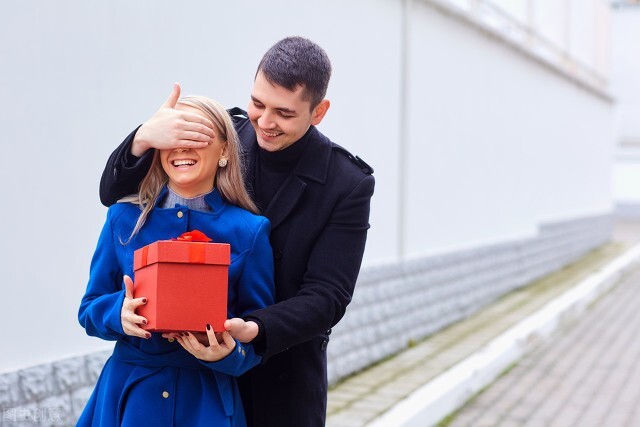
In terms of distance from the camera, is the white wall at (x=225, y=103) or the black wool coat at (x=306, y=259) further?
the white wall at (x=225, y=103)

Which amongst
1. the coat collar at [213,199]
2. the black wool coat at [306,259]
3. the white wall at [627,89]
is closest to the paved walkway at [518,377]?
the black wool coat at [306,259]

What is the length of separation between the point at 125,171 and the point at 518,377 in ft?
18.9

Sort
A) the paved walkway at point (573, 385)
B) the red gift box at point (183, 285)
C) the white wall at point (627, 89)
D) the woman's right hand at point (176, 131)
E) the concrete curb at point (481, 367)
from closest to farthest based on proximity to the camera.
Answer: the red gift box at point (183, 285), the woman's right hand at point (176, 131), the concrete curb at point (481, 367), the paved walkway at point (573, 385), the white wall at point (627, 89)

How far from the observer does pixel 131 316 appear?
90.1 inches

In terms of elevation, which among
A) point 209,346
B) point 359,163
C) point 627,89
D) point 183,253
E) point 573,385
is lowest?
point 573,385

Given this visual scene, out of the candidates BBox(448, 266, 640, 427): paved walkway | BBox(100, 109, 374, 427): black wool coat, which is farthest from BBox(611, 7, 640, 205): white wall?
BBox(100, 109, 374, 427): black wool coat

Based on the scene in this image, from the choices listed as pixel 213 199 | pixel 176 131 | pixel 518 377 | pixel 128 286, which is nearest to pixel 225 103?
pixel 213 199

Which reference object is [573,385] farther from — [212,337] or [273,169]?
[212,337]

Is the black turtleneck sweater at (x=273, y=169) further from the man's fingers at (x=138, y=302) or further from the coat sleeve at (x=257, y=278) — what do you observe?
the man's fingers at (x=138, y=302)

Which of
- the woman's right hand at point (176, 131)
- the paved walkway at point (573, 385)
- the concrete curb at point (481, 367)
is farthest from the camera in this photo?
the paved walkway at point (573, 385)

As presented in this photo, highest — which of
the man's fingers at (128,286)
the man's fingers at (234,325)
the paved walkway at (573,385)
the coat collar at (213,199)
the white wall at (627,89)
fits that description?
the white wall at (627,89)

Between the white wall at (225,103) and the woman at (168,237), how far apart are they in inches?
60.6

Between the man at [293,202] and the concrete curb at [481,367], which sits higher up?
the man at [293,202]

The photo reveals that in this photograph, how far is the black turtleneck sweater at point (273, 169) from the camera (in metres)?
2.69
